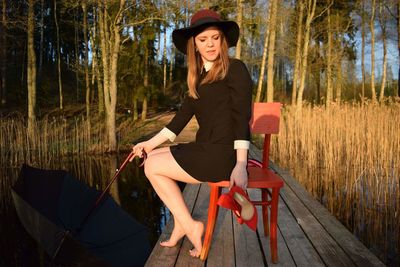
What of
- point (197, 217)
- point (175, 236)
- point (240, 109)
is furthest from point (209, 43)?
point (197, 217)

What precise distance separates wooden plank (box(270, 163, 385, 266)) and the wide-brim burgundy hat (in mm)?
1469

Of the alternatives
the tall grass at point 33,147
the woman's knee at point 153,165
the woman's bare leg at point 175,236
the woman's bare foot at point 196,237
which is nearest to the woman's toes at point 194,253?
the woman's bare foot at point 196,237

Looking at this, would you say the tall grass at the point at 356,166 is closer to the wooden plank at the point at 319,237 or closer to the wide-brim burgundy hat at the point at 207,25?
the wooden plank at the point at 319,237

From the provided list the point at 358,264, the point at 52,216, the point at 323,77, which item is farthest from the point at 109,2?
the point at 323,77

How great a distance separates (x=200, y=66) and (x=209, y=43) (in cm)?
19

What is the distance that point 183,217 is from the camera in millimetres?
2264

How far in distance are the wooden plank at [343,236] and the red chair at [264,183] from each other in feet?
1.58

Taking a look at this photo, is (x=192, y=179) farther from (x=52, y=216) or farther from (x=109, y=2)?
(x=109, y=2)

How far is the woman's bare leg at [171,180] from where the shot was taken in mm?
A: 2195

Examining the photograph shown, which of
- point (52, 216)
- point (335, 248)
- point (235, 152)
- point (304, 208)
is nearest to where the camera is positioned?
point (235, 152)

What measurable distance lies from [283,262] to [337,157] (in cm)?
417

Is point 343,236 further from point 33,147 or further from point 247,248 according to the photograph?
point 33,147

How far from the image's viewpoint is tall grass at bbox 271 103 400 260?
13.1 feet

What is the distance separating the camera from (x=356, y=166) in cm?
552
